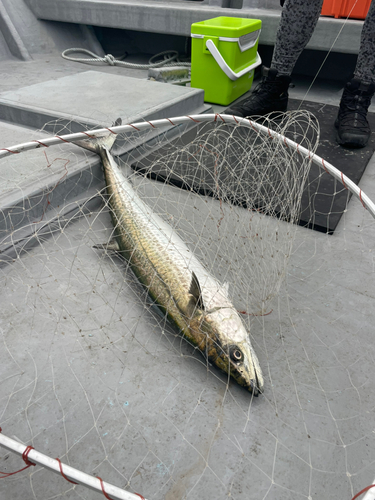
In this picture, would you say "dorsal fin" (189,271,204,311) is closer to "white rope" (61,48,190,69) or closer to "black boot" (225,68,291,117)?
"black boot" (225,68,291,117)

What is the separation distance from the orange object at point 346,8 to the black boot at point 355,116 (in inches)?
79.5

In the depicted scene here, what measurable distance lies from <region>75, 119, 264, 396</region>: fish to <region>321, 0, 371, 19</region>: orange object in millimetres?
4511

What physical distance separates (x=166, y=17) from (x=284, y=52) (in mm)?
2856

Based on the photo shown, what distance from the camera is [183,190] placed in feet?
10.1

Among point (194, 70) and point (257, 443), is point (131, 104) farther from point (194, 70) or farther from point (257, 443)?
point (257, 443)

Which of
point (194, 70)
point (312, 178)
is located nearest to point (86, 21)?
point (194, 70)

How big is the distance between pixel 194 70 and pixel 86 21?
3166 mm

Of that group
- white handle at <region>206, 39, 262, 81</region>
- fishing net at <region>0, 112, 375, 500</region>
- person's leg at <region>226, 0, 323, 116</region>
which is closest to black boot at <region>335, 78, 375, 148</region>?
person's leg at <region>226, 0, 323, 116</region>

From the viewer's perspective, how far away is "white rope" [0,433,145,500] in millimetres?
994

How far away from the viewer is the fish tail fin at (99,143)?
2.87 m

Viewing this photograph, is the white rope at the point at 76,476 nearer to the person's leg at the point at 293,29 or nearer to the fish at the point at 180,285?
the fish at the point at 180,285

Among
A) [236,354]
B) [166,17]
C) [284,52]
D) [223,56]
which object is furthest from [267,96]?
[236,354]

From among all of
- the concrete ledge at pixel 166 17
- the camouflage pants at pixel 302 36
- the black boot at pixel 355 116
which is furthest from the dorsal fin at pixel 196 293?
the concrete ledge at pixel 166 17

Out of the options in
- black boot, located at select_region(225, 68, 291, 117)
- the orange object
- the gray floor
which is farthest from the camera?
the orange object
